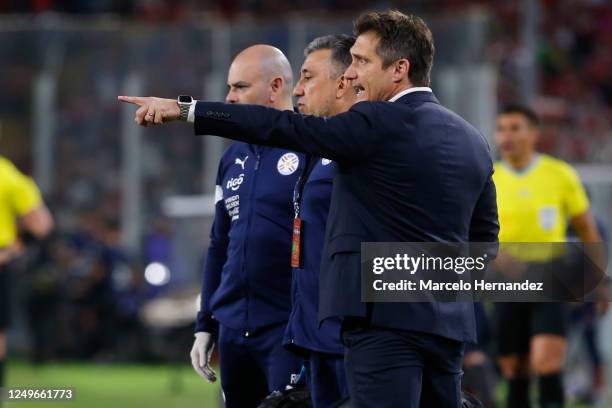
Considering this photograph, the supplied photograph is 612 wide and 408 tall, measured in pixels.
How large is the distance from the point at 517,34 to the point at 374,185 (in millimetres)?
17482

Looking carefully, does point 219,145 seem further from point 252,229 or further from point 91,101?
point 252,229

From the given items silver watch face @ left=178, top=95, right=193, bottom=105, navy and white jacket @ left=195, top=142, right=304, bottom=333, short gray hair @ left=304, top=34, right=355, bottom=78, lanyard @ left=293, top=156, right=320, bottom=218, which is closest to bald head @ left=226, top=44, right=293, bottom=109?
navy and white jacket @ left=195, top=142, right=304, bottom=333

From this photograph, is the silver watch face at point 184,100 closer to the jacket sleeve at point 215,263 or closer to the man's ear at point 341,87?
the man's ear at point 341,87

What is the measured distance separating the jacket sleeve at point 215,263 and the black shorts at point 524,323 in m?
3.12

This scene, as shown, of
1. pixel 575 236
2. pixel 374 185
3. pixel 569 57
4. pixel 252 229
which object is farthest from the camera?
pixel 569 57

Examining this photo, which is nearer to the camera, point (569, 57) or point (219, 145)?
point (219, 145)

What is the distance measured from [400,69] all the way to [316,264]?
101cm

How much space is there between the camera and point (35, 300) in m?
15.6

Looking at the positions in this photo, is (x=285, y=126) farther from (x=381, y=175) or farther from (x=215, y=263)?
(x=215, y=263)

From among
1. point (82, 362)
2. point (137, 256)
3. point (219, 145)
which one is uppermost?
point (219, 145)

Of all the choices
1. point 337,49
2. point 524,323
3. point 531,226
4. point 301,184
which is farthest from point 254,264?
point 524,323

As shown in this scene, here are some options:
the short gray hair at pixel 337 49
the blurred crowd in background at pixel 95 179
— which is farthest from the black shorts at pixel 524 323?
the blurred crowd in background at pixel 95 179

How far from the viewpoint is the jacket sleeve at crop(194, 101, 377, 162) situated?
14.3 feet

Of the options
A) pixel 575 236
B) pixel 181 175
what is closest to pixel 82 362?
pixel 181 175
